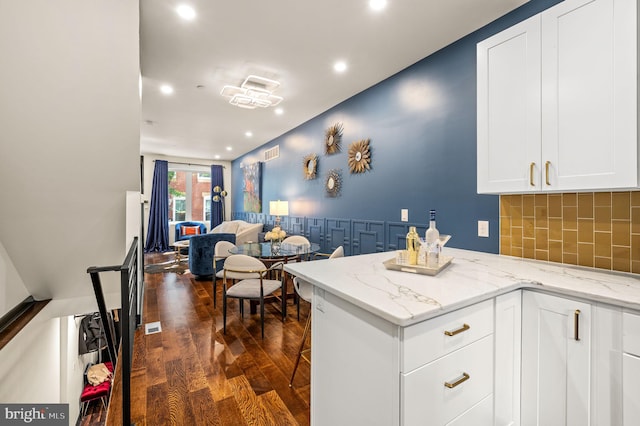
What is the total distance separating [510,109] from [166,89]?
375 centimetres

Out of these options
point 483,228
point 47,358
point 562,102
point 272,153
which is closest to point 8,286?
point 47,358

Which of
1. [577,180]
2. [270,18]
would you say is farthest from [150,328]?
[577,180]

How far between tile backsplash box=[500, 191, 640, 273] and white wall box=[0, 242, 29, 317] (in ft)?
12.9

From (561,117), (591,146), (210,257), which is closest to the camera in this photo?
(591,146)

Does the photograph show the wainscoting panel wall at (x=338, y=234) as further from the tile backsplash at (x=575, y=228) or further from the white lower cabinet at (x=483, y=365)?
the white lower cabinet at (x=483, y=365)

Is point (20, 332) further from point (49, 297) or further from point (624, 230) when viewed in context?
point (624, 230)

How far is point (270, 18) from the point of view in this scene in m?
2.24

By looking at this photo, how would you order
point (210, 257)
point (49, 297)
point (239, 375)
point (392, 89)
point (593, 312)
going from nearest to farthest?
point (593, 312) → point (239, 375) → point (49, 297) → point (392, 89) → point (210, 257)

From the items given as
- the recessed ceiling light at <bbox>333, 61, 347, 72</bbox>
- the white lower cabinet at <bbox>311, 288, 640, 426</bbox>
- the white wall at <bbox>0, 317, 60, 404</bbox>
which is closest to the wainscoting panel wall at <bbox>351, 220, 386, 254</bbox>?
the recessed ceiling light at <bbox>333, 61, 347, 72</bbox>

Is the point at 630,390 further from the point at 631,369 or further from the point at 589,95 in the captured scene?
the point at 589,95

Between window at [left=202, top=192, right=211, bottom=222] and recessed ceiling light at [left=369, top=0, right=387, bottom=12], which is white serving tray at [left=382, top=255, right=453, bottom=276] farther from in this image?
window at [left=202, top=192, right=211, bottom=222]

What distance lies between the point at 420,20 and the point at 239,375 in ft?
10.1

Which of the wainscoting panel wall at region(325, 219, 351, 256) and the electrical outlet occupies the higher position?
the electrical outlet

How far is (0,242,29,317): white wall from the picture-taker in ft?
7.55
